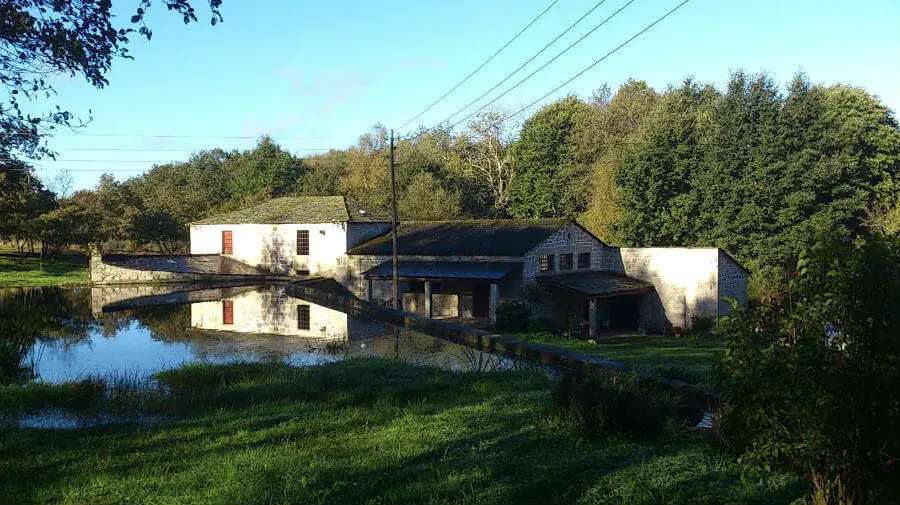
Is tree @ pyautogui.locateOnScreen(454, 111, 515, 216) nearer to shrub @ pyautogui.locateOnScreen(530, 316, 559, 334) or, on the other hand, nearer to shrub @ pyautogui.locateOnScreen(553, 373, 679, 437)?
shrub @ pyautogui.locateOnScreen(530, 316, 559, 334)

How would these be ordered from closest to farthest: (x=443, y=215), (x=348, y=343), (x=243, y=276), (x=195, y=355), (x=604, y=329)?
(x=195, y=355) < (x=348, y=343) < (x=604, y=329) < (x=243, y=276) < (x=443, y=215)

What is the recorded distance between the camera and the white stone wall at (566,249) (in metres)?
29.9

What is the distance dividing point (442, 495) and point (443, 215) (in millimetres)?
44910

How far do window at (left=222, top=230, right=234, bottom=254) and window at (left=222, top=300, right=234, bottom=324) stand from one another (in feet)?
49.7

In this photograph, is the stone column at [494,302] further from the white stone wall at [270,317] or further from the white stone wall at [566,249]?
the white stone wall at [270,317]

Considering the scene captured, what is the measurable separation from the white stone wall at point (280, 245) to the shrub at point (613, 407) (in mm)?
32151

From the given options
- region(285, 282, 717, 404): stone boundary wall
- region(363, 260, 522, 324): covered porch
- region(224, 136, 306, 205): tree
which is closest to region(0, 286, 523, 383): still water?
region(285, 282, 717, 404): stone boundary wall

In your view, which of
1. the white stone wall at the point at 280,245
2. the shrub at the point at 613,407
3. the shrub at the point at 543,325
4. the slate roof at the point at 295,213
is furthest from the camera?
the slate roof at the point at 295,213

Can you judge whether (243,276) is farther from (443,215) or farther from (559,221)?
(559,221)

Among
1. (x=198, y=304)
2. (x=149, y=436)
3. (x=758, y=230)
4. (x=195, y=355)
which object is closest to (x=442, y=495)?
(x=149, y=436)

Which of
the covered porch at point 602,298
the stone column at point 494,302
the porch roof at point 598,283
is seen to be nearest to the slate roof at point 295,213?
the stone column at point 494,302

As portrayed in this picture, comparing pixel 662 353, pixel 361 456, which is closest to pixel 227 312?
pixel 662 353

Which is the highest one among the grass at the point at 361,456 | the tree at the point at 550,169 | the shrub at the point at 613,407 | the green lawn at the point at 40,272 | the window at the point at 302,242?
the tree at the point at 550,169

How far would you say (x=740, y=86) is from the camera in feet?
130
